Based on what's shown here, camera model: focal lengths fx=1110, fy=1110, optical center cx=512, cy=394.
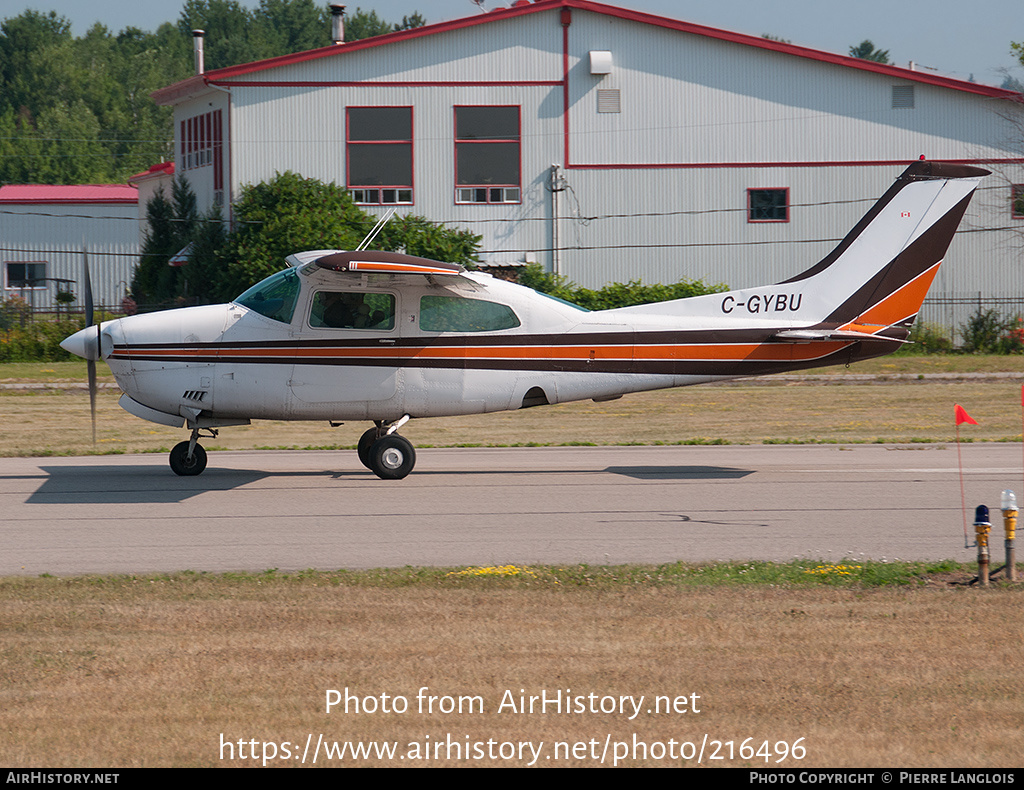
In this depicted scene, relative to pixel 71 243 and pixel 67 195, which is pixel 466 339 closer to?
pixel 71 243

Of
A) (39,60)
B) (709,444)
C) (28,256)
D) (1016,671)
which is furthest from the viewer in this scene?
(39,60)

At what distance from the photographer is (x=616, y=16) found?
118 ft

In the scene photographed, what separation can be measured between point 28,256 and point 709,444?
5262 centimetres

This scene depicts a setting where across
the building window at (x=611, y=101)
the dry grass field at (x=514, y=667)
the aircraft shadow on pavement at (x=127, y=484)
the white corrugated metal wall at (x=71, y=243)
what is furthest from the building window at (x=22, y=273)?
the dry grass field at (x=514, y=667)

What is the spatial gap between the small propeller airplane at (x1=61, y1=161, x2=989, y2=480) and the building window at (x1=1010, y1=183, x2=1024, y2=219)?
26385 millimetres

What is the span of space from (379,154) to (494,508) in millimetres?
26533

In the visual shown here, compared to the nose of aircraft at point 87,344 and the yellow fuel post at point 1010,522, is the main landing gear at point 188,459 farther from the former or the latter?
the yellow fuel post at point 1010,522

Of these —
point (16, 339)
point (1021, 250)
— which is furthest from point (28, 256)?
point (1021, 250)

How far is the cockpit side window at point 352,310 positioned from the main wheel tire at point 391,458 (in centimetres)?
139

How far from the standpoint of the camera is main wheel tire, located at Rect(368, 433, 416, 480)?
1343 cm

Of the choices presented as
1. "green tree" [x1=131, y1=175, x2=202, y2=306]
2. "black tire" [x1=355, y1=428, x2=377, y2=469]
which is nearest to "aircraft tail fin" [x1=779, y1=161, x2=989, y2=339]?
"black tire" [x1=355, y1=428, x2=377, y2=469]

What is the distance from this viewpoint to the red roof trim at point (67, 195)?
61500 mm

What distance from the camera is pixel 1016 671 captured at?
19.9 ft
